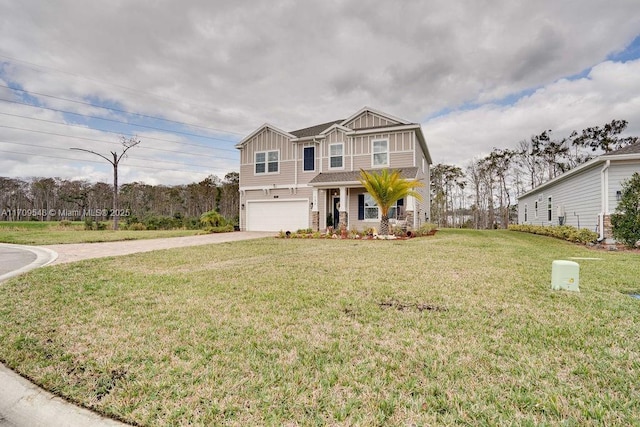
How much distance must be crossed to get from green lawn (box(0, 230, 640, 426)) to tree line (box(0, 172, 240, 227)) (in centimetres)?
3244

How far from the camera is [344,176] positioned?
1616 centimetres

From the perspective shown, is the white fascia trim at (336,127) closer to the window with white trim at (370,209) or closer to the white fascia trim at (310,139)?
the white fascia trim at (310,139)

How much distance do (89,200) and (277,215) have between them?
35460mm

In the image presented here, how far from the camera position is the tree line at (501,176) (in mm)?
29625

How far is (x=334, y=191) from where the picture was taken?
58.5ft

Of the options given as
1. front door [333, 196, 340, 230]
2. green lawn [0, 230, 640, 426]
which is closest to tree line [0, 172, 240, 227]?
front door [333, 196, 340, 230]

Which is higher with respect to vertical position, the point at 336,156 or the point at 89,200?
the point at 336,156

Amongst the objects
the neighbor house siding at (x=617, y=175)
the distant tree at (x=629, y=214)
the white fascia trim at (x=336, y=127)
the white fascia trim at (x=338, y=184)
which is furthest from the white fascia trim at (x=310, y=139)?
the distant tree at (x=629, y=214)

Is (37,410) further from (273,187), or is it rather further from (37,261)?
(273,187)

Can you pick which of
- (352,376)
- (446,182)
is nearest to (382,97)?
(446,182)

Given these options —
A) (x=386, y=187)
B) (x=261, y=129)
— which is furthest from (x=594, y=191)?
(x=261, y=129)

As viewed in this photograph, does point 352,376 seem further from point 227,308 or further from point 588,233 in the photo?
point 588,233

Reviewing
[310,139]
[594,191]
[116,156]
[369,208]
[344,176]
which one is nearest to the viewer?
[594,191]

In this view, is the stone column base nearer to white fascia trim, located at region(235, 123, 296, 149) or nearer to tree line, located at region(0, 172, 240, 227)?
white fascia trim, located at region(235, 123, 296, 149)
